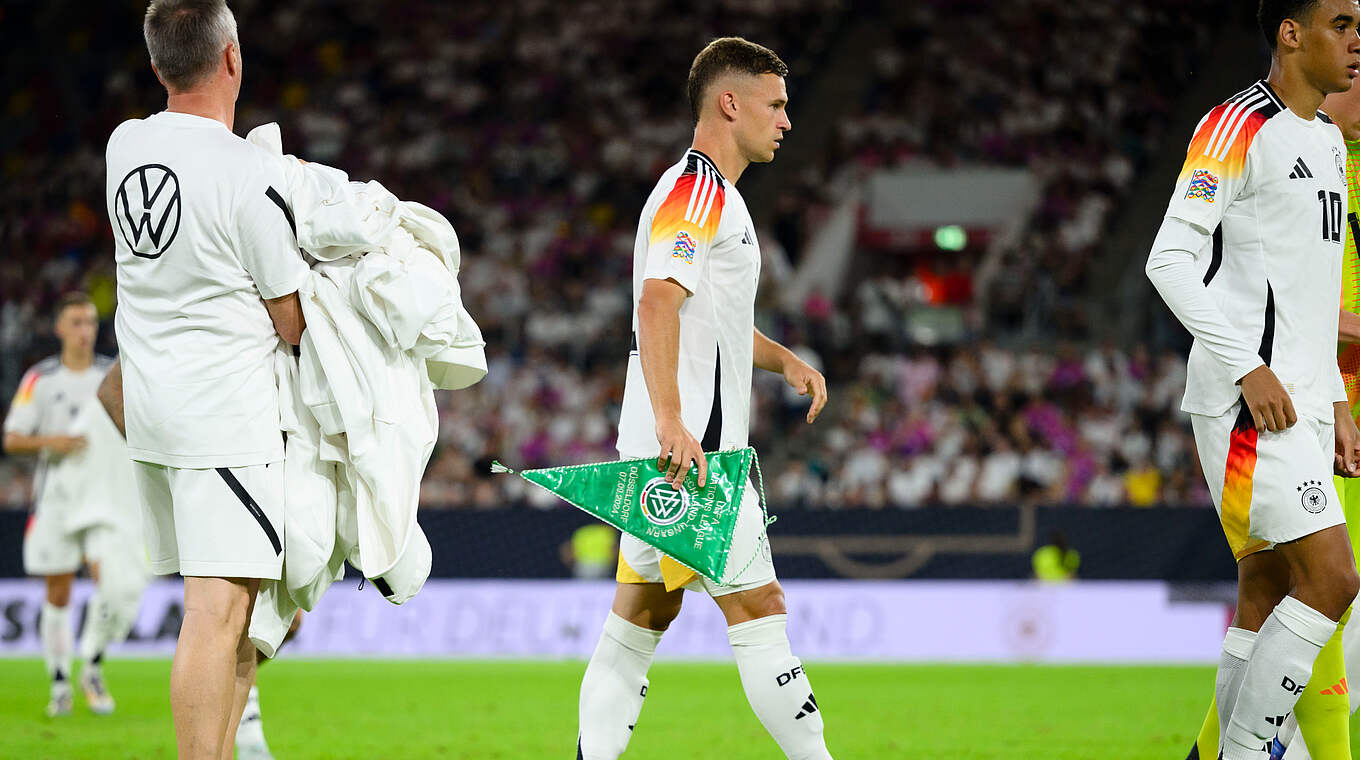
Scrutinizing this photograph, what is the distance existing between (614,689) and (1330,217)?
293 centimetres

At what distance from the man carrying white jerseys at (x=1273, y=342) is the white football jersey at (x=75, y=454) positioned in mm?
7101

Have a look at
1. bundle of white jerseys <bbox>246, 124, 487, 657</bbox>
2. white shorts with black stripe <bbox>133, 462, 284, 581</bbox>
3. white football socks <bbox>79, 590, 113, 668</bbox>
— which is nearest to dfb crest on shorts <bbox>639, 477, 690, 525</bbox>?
bundle of white jerseys <bbox>246, 124, 487, 657</bbox>

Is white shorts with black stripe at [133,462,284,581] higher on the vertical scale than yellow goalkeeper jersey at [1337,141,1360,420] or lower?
lower

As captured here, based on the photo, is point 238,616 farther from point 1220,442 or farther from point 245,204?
point 1220,442

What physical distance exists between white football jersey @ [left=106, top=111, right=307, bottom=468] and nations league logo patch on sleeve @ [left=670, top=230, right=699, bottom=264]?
1.19 m

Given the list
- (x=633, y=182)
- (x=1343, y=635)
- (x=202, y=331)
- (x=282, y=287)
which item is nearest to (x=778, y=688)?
(x=282, y=287)

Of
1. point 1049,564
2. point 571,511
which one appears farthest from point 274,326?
point 1049,564

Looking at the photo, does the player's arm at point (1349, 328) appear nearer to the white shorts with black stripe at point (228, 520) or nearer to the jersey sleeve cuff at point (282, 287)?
the jersey sleeve cuff at point (282, 287)

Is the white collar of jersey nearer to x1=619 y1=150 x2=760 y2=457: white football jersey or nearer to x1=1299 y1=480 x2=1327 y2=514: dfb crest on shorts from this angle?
x1=619 y1=150 x2=760 y2=457: white football jersey

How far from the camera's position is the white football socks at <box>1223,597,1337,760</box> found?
4.54 metres

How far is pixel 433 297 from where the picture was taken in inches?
172

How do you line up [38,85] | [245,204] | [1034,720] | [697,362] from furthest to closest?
1. [38,85]
2. [1034,720]
3. [697,362]
4. [245,204]

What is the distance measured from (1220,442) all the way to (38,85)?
83.2 ft

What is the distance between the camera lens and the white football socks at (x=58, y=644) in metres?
8.90
